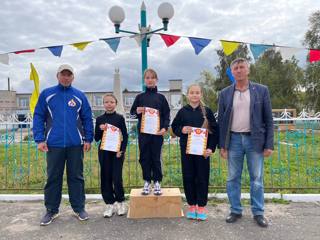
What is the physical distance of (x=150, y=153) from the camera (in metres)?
4.27

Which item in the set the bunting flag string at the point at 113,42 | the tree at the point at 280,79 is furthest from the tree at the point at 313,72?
the bunting flag string at the point at 113,42

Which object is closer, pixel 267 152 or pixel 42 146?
pixel 267 152

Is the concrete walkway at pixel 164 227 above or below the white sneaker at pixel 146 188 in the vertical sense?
below

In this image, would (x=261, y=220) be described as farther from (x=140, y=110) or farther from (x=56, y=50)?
(x=56, y=50)

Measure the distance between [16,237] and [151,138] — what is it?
2005 mm

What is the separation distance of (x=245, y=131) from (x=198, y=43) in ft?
8.18

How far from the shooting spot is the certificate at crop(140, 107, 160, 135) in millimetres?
4168

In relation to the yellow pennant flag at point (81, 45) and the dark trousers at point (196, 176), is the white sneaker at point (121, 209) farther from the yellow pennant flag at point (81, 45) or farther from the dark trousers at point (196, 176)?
the yellow pennant flag at point (81, 45)

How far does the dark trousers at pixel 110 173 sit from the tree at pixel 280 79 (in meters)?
32.2

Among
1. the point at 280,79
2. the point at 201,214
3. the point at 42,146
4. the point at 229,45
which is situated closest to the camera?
the point at 42,146

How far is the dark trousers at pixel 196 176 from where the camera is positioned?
4.08 metres

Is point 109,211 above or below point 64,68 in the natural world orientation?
below

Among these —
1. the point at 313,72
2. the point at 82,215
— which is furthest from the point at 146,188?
the point at 313,72

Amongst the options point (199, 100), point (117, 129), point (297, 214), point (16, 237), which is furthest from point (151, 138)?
point (297, 214)
